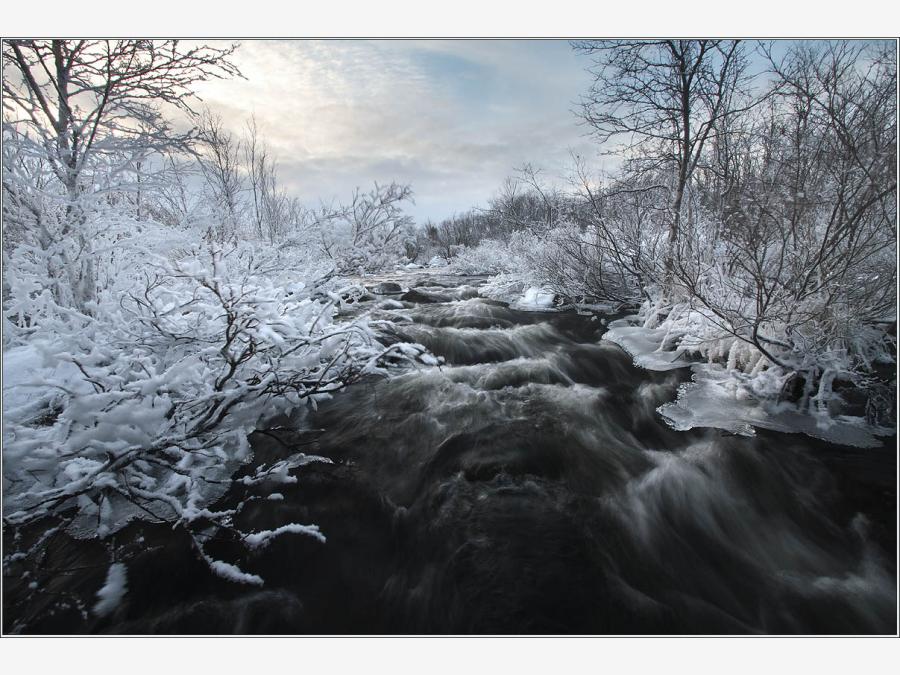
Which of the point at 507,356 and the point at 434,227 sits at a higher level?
the point at 434,227

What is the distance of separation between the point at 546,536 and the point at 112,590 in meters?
2.60

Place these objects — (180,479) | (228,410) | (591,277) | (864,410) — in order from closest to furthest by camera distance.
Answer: (180,479), (228,410), (864,410), (591,277)

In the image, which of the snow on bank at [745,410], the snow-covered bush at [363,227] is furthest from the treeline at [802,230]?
the snow-covered bush at [363,227]

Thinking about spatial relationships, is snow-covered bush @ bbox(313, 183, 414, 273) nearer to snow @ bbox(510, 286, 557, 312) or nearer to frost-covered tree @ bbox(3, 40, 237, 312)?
frost-covered tree @ bbox(3, 40, 237, 312)

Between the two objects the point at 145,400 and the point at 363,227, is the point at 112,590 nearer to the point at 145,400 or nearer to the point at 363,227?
the point at 145,400

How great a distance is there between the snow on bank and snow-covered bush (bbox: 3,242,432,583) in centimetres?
359

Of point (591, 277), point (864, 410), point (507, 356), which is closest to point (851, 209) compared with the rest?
point (864, 410)

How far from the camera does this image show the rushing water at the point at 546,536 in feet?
6.64

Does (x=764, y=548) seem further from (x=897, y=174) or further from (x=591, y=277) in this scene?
(x=591, y=277)

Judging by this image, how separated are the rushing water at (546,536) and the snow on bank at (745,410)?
0.61 feet

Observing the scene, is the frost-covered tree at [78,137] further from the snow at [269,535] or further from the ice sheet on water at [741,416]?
the ice sheet on water at [741,416]

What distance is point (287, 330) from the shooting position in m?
3.25

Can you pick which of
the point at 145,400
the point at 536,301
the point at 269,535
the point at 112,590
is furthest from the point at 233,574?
the point at 536,301

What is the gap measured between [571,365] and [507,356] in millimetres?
1105
